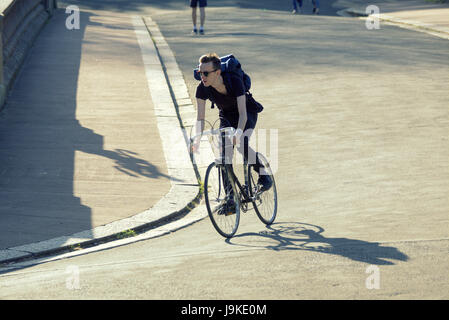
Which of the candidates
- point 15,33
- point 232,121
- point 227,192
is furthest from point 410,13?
point 227,192

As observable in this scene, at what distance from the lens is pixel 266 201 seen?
7.29 meters

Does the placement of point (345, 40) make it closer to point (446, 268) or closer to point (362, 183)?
point (362, 183)

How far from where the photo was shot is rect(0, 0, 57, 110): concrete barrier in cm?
1282

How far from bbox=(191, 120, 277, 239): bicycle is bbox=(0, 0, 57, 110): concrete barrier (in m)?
6.16

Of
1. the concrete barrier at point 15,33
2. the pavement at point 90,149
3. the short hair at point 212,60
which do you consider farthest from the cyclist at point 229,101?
the concrete barrier at point 15,33

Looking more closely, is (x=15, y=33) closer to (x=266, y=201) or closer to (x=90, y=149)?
(x=90, y=149)

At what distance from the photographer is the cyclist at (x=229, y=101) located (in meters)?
6.41

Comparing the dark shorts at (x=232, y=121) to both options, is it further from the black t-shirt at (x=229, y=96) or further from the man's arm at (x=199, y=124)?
the man's arm at (x=199, y=124)

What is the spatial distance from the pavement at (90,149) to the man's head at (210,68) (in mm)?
1846

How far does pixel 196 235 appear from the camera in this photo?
712cm

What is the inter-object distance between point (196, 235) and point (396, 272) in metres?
2.41

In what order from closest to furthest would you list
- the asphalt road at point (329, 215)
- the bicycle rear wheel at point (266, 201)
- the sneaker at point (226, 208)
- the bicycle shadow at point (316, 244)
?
1. the asphalt road at point (329, 215)
2. the bicycle shadow at point (316, 244)
3. the sneaker at point (226, 208)
4. the bicycle rear wheel at point (266, 201)

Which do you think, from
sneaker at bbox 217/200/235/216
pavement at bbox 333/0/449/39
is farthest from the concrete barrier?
pavement at bbox 333/0/449/39
